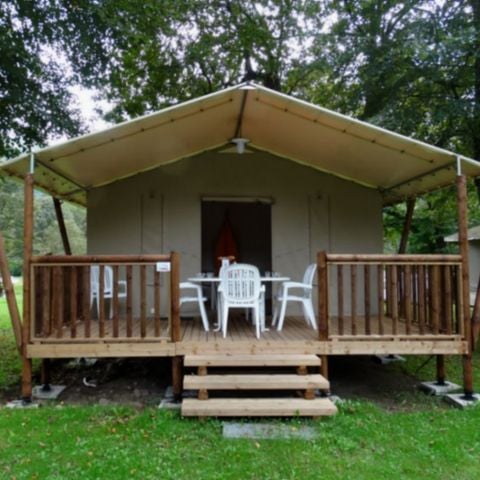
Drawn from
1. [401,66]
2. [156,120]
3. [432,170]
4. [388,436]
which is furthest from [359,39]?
[388,436]

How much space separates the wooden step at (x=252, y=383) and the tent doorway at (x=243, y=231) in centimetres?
510

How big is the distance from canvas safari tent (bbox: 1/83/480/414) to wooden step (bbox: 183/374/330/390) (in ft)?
0.70

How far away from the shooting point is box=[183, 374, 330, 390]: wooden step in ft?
14.6

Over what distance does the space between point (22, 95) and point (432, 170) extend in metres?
6.47

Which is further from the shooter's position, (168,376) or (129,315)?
(168,376)

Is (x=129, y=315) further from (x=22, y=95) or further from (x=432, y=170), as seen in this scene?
(x=22, y=95)

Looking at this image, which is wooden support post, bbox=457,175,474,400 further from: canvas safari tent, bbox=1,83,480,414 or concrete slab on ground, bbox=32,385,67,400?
concrete slab on ground, bbox=32,385,67,400

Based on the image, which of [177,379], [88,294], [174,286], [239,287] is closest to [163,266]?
[174,286]

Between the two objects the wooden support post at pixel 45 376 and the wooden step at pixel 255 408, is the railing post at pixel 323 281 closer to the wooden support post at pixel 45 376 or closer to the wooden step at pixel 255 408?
the wooden step at pixel 255 408

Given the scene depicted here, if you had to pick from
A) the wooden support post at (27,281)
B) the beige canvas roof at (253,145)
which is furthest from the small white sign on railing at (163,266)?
the beige canvas roof at (253,145)

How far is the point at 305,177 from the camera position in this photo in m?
7.35

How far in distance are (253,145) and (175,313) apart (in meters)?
3.39

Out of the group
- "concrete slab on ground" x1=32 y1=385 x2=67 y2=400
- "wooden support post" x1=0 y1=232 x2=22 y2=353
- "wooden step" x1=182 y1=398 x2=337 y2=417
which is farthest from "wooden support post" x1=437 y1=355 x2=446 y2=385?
"wooden support post" x1=0 y1=232 x2=22 y2=353

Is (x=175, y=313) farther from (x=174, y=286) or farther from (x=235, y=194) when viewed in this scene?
(x=235, y=194)
